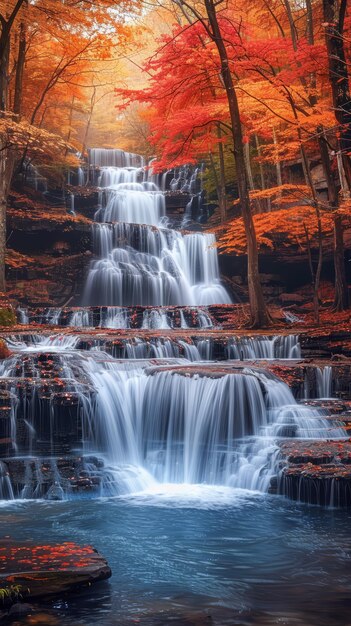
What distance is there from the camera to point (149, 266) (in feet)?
66.8

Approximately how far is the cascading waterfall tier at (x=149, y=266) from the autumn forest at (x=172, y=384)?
7 cm

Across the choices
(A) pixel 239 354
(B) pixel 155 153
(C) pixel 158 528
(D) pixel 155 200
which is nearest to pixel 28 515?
(C) pixel 158 528

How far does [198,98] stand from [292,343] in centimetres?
957

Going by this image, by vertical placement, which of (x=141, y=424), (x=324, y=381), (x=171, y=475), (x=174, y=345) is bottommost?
(x=171, y=475)

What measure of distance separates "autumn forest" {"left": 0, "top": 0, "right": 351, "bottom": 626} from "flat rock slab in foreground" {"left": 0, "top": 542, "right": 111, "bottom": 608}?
2cm

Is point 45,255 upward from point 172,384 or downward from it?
upward

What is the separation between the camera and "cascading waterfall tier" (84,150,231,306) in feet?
64.1

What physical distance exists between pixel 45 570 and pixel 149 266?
1619 cm

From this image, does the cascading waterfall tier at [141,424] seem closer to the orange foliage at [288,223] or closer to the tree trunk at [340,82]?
the tree trunk at [340,82]

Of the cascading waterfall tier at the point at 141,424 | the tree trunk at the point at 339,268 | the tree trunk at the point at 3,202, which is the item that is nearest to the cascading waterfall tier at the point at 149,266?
the tree trunk at the point at 3,202

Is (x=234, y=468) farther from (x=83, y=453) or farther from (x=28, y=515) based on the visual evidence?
(x=28, y=515)

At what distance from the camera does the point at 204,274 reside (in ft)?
68.7

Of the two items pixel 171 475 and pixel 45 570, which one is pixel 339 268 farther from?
pixel 45 570

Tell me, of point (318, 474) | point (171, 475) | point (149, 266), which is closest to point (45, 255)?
point (149, 266)
